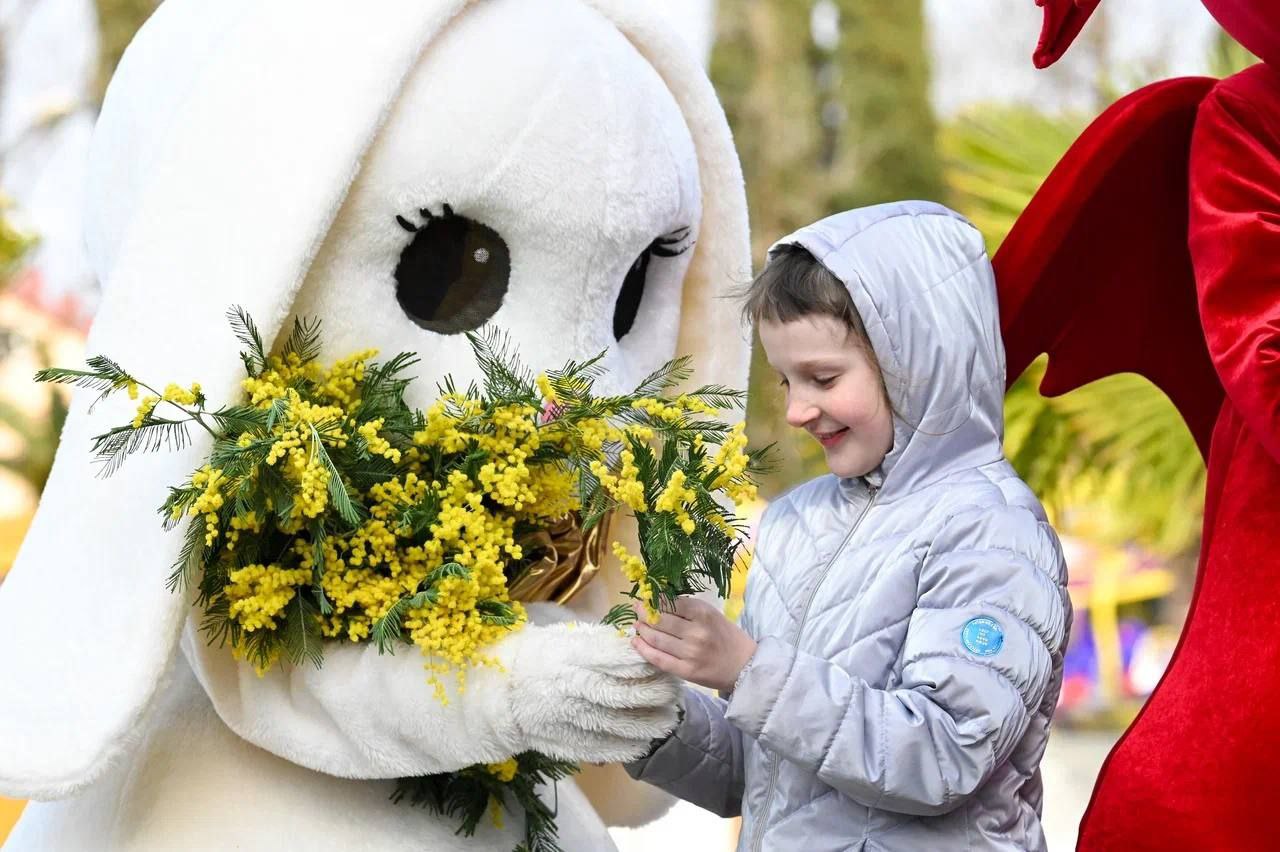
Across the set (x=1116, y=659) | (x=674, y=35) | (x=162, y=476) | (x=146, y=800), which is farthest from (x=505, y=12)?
(x=1116, y=659)

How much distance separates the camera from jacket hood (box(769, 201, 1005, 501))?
1491 mm

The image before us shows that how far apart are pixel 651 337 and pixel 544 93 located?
358mm

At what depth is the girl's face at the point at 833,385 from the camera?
1508mm

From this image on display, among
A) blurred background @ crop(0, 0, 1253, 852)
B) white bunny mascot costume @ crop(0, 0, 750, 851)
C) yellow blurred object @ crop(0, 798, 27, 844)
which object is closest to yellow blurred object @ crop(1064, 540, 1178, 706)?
blurred background @ crop(0, 0, 1253, 852)

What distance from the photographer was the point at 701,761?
66.6 inches

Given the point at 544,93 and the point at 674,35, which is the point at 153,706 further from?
the point at 674,35

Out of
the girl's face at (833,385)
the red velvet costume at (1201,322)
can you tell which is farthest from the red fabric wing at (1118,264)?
the girl's face at (833,385)

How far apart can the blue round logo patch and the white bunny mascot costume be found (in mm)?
287

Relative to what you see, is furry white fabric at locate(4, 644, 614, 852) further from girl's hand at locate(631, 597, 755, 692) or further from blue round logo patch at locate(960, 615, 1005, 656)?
blue round logo patch at locate(960, 615, 1005, 656)

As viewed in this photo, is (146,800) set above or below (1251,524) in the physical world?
above

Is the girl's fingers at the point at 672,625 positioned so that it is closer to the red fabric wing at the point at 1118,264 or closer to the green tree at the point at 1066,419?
the red fabric wing at the point at 1118,264

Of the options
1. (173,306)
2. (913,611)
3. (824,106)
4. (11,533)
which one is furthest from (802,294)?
(824,106)

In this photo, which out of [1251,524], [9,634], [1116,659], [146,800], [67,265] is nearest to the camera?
[1251,524]

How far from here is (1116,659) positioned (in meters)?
7.48
